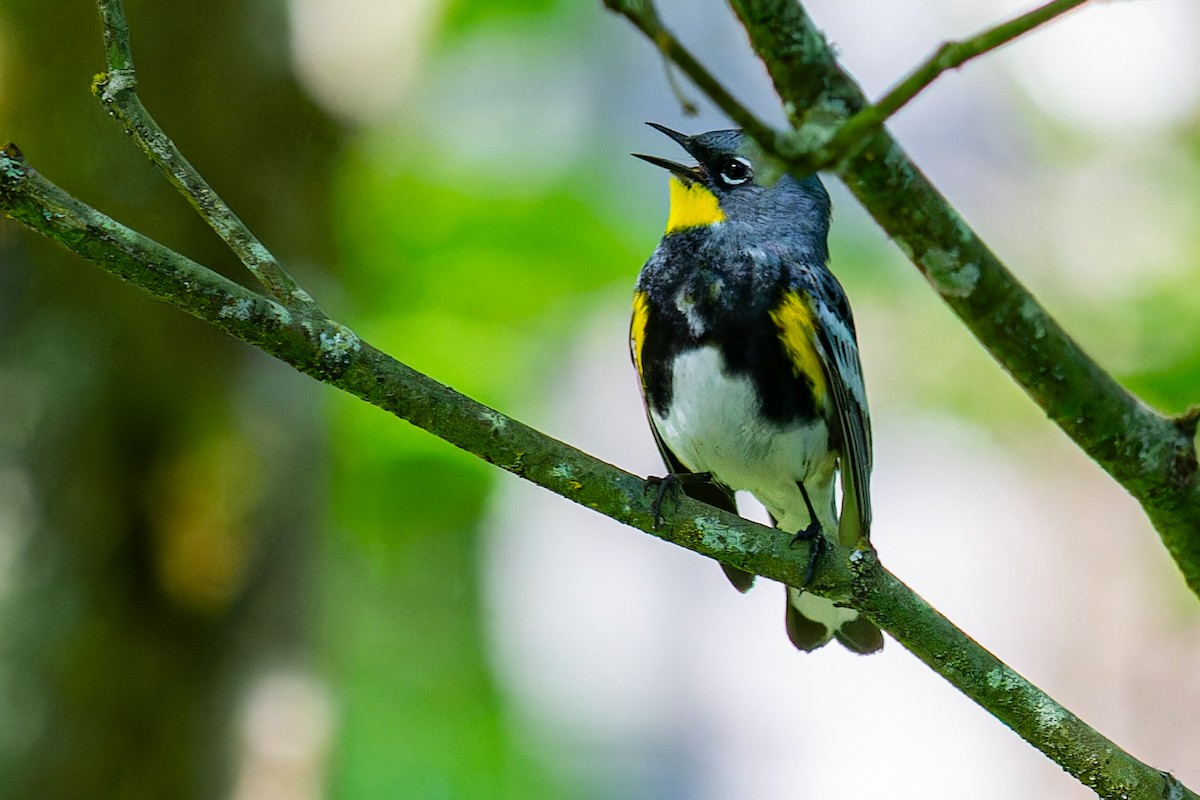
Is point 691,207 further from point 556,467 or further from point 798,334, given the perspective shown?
point 556,467

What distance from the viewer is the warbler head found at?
4.00 metres

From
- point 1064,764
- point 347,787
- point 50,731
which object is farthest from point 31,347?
point 1064,764

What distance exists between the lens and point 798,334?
3.58 meters

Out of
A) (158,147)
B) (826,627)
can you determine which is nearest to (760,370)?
(826,627)

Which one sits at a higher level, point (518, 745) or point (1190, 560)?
point (518, 745)

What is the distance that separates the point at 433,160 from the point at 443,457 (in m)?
1.55

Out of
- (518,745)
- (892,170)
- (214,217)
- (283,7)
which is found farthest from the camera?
(518,745)

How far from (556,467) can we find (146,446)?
2315 millimetres

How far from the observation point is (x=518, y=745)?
670 cm

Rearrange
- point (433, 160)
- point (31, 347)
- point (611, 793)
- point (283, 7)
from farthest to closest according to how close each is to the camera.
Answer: point (611, 793) → point (433, 160) → point (283, 7) → point (31, 347)

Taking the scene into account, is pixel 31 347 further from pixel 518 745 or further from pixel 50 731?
pixel 518 745

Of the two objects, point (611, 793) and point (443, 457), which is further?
point (611, 793)

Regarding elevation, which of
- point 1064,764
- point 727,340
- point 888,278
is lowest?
point 1064,764

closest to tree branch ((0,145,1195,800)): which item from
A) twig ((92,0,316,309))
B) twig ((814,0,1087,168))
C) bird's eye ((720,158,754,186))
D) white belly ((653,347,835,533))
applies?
twig ((92,0,316,309))
